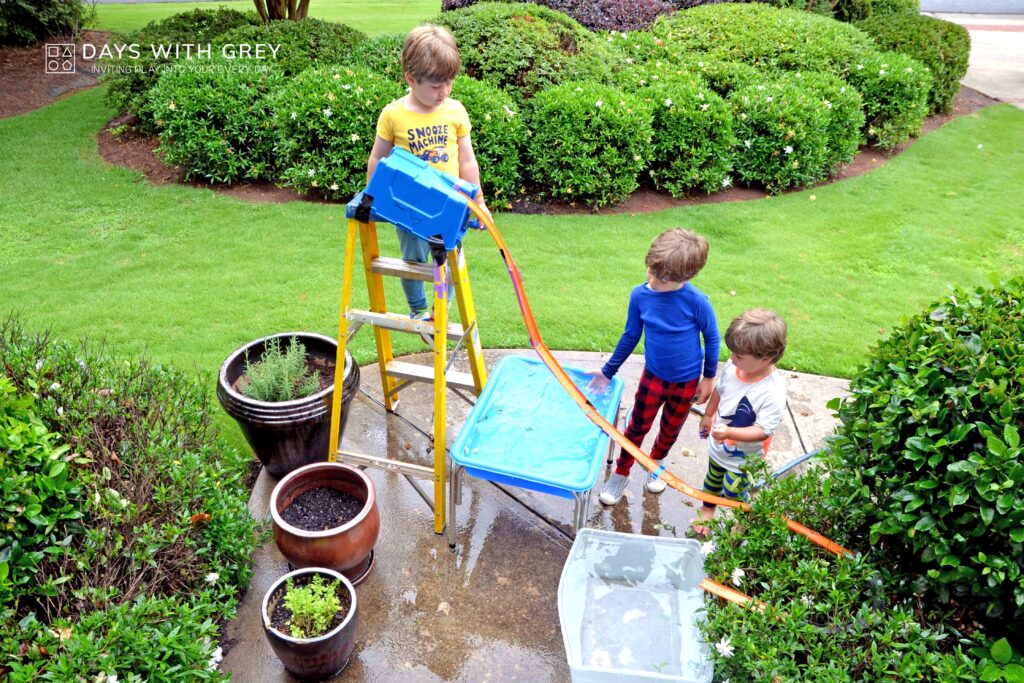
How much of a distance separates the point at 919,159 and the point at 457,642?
27.9 feet

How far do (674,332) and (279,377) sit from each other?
6.51ft

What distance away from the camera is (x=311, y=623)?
2.68 metres

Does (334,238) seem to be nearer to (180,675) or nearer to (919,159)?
(180,675)

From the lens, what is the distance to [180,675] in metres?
2.31

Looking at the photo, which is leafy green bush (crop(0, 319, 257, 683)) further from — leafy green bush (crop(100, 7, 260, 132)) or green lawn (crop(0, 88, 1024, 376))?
leafy green bush (crop(100, 7, 260, 132))

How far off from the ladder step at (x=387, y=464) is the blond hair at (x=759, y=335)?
158 cm

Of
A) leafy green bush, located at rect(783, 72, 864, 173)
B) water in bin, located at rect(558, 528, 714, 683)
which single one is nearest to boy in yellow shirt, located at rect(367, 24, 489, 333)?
water in bin, located at rect(558, 528, 714, 683)

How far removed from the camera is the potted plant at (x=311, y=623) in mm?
2637

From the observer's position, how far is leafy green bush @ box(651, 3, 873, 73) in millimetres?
8812

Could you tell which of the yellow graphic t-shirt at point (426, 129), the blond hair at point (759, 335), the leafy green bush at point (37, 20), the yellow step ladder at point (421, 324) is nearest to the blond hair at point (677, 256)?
the blond hair at point (759, 335)

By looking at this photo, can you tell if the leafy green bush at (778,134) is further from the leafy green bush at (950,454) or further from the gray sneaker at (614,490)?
the leafy green bush at (950,454)

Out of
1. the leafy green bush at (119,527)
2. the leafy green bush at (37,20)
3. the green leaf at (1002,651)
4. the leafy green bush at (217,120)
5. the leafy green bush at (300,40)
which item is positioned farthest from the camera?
the leafy green bush at (37,20)

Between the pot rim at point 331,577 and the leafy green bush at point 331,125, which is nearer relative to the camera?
the pot rim at point 331,577

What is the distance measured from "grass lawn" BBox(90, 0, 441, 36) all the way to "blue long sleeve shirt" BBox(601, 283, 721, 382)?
12.5 m
